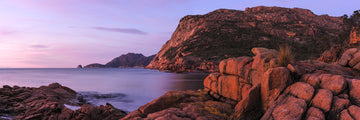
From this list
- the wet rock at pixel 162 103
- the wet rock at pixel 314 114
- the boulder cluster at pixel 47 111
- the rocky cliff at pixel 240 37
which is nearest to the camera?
the wet rock at pixel 314 114

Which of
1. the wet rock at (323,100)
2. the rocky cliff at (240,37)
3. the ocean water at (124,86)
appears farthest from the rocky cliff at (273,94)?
the rocky cliff at (240,37)

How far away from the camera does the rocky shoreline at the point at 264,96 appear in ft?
21.5

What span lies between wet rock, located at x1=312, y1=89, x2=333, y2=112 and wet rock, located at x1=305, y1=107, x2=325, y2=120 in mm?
326

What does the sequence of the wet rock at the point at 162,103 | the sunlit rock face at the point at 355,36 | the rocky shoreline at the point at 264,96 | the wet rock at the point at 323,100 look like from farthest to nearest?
1. the sunlit rock face at the point at 355,36
2. the wet rock at the point at 162,103
3. the rocky shoreline at the point at 264,96
4. the wet rock at the point at 323,100

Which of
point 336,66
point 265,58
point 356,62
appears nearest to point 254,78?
point 265,58

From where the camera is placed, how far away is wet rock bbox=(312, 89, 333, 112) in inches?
254

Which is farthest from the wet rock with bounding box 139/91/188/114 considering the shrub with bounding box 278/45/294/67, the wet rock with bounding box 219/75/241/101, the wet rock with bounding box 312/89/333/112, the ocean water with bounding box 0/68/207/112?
the ocean water with bounding box 0/68/207/112

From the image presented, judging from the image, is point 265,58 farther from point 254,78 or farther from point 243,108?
point 243,108

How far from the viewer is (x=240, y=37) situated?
12606 centimetres

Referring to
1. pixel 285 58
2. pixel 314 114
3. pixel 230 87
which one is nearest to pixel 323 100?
pixel 314 114

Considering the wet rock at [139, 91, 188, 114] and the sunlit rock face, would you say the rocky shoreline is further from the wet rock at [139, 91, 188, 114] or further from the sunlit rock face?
the sunlit rock face

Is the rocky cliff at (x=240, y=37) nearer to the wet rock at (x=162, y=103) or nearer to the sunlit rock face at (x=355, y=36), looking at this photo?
the sunlit rock face at (x=355, y=36)

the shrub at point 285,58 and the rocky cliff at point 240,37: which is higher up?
the rocky cliff at point 240,37

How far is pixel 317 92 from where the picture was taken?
7141 millimetres
